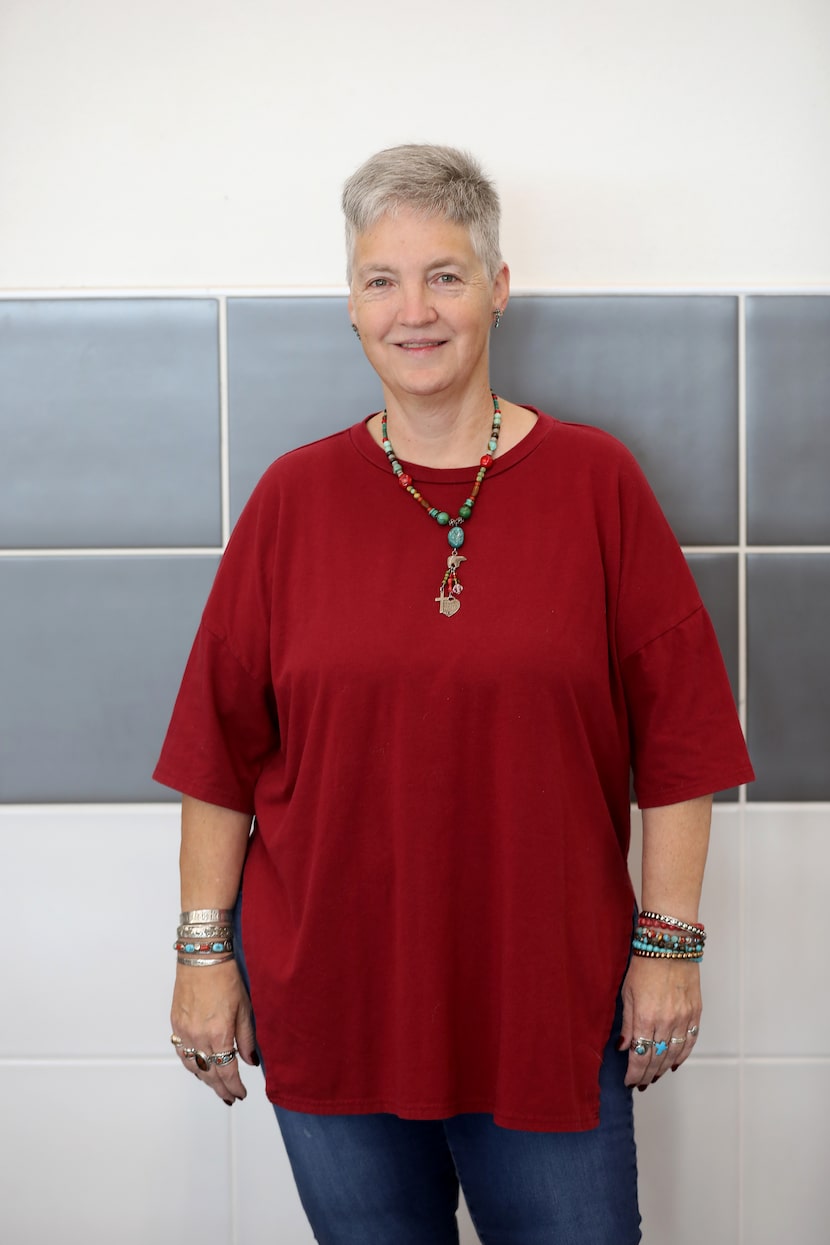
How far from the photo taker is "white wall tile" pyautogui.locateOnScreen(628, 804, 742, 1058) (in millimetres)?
1507

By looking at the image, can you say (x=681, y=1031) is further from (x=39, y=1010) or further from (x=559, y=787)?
(x=39, y=1010)

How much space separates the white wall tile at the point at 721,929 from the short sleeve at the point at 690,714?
0.43 metres

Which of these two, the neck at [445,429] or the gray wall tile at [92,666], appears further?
the gray wall tile at [92,666]

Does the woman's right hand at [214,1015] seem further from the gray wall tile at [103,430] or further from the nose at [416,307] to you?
the nose at [416,307]

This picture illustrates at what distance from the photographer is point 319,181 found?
1464 mm

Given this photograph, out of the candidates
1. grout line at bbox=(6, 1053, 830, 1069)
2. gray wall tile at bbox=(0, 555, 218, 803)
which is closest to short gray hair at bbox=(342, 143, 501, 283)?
gray wall tile at bbox=(0, 555, 218, 803)

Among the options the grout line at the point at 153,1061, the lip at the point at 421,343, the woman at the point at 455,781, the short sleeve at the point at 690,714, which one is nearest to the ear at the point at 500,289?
the woman at the point at 455,781

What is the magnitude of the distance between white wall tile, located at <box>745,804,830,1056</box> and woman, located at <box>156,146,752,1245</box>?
44 centimetres

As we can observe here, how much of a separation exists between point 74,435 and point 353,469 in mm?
544

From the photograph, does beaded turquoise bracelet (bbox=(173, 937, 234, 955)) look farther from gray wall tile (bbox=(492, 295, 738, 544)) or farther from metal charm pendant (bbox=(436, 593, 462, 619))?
gray wall tile (bbox=(492, 295, 738, 544))

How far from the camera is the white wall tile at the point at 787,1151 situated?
60.1 inches

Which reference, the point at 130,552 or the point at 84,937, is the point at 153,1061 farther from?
the point at 130,552

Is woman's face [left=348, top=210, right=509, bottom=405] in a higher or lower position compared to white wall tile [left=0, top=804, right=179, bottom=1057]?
higher

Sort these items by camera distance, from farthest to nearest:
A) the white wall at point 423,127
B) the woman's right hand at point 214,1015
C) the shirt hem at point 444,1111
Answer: the white wall at point 423,127, the woman's right hand at point 214,1015, the shirt hem at point 444,1111
